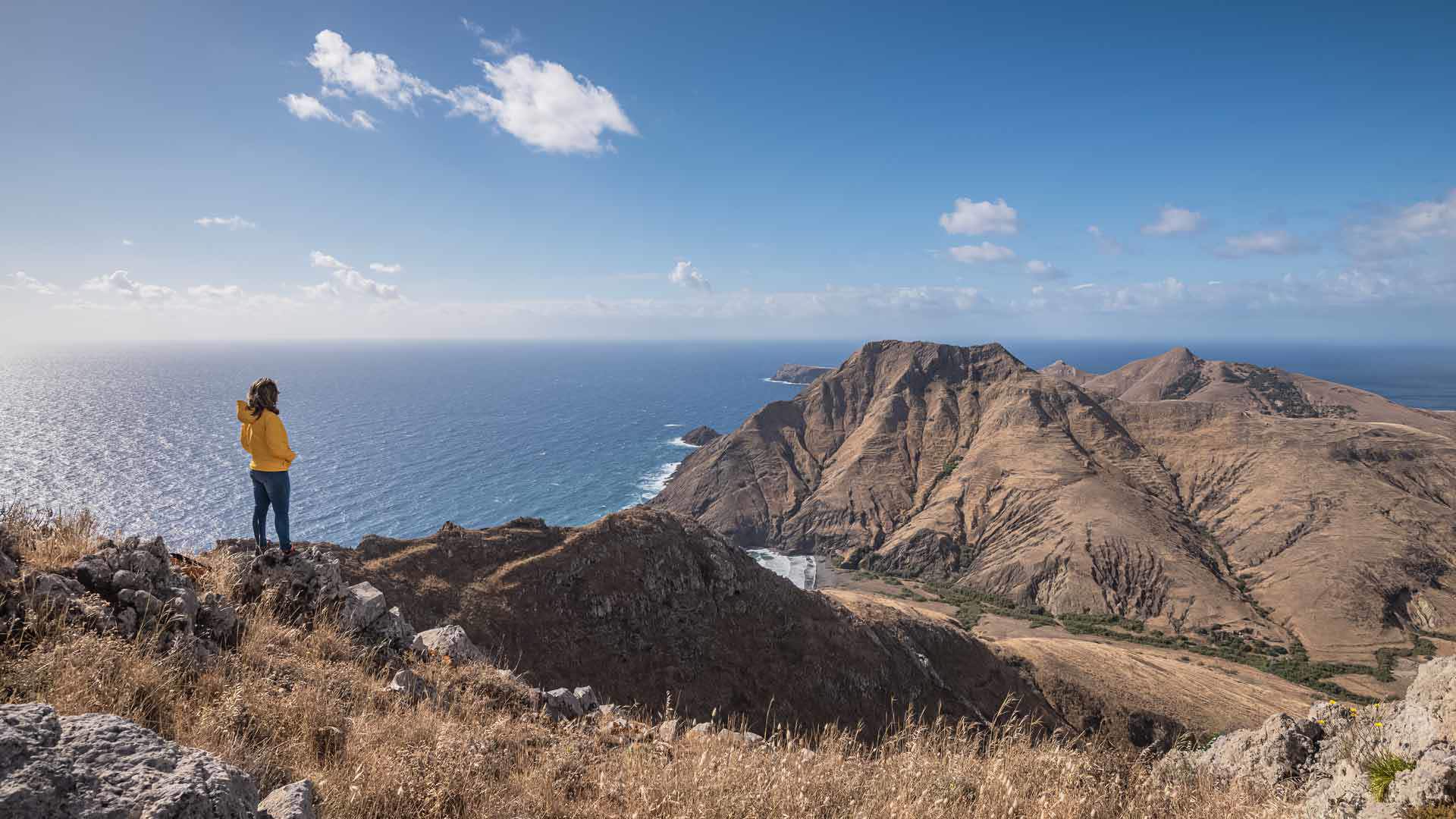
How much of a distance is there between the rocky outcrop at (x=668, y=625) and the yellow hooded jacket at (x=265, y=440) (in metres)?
18.8

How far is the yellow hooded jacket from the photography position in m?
9.05

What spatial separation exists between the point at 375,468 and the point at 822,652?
104 meters

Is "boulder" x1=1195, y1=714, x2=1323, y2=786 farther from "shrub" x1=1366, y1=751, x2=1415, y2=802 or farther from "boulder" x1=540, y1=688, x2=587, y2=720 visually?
"boulder" x1=540, y1=688, x2=587, y2=720

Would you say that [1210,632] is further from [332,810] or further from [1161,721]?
[332,810]

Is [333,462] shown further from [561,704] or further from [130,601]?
[130,601]

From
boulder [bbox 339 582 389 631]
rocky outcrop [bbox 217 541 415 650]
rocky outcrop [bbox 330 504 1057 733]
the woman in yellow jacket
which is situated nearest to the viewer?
the woman in yellow jacket

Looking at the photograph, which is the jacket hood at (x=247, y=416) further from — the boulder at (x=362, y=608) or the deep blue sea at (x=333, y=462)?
the deep blue sea at (x=333, y=462)

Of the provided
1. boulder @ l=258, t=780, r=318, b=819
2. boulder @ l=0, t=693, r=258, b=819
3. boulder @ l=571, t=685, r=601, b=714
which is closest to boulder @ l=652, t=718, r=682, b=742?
boulder @ l=571, t=685, r=601, b=714

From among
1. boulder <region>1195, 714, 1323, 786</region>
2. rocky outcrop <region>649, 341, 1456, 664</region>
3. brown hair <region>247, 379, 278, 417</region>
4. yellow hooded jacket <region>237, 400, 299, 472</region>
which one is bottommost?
rocky outcrop <region>649, 341, 1456, 664</region>

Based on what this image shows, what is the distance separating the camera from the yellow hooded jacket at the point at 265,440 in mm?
9055

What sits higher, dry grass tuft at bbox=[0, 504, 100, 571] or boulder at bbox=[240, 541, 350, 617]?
dry grass tuft at bbox=[0, 504, 100, 571]

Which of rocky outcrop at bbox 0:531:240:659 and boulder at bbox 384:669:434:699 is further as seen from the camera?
boulder at bbox 384:669:434:699

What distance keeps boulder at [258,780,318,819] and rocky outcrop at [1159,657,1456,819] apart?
912 cm

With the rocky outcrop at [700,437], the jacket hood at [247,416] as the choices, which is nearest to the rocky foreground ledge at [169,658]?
the jacket hood at [247,416]
